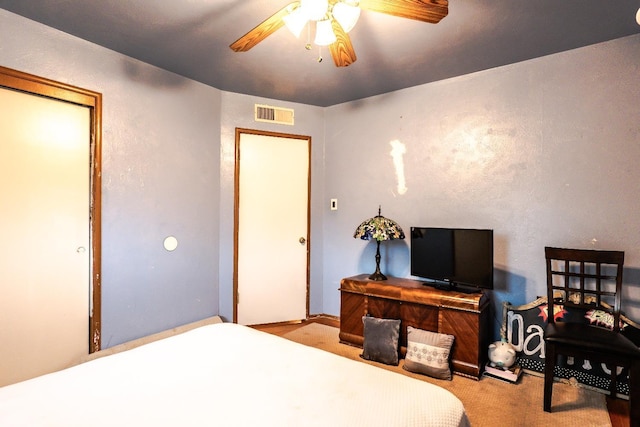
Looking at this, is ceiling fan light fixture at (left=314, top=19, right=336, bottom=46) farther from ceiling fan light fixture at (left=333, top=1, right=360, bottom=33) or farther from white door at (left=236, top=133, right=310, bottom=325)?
white door at (left=236, top=133, right=310, bottom=325)

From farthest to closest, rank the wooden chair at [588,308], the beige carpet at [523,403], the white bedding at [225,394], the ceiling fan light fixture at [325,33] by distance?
1. the beige carpet at [523,403]
2. the wooden chair at [588,308]
3. the ceiling fan light fixture at [325,33]
4. the white bedding at [225,394]

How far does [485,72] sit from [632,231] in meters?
1.67

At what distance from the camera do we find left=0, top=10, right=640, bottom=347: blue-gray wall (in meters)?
2.44

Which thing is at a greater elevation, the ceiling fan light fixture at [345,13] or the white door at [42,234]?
the ceiling fan light fixture at [345,13]

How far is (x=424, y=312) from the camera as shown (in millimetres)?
2809

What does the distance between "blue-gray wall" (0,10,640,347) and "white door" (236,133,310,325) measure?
0.17 m

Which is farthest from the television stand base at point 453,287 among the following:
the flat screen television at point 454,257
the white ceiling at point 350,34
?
the white ceiling at point 350,34

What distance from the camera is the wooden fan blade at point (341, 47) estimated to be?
178cm

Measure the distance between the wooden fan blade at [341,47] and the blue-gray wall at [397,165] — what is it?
4.85 feet

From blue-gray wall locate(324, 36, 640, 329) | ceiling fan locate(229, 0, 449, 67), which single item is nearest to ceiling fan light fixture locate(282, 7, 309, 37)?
ceiling fan locate(229, 0, 449, 67)

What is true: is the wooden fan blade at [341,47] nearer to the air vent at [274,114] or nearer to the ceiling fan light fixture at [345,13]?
the ceiling fan light fixture at [345,13]

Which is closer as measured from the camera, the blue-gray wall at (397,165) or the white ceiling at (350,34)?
the white ceiling at (350,34)

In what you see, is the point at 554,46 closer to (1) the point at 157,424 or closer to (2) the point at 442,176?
(2) the point at 442,176

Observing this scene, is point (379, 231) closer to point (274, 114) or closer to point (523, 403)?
point (523, 403)
